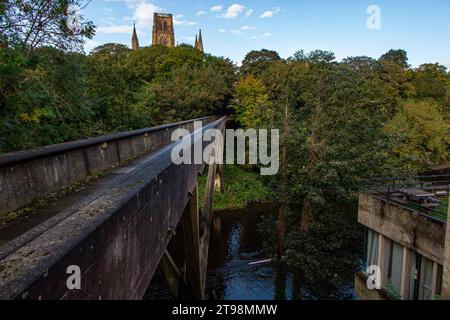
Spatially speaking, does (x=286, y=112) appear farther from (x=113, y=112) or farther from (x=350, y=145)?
(x=113, y=112)

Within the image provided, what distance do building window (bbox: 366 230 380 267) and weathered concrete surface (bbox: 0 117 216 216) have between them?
30.5ft

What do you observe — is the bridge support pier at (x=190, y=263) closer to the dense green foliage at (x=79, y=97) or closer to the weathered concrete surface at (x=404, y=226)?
the dense green foliage at (x=79, y=97)

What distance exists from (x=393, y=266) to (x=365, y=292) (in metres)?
1.71

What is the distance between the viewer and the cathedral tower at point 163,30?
87188 mm

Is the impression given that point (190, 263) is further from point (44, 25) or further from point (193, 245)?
Answer: point (44, 25)

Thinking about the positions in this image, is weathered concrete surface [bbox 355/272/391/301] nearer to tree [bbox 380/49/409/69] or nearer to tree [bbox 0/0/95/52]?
tree [bbox 0/0/95/52]

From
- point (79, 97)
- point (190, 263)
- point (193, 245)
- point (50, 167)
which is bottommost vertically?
point (190, 263)

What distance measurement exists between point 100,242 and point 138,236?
84cm

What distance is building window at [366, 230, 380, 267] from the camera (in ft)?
35.5

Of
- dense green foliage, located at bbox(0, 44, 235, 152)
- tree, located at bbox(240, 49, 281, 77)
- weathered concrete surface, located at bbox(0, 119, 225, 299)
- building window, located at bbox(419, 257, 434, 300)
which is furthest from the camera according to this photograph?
tree, located at bbox(240, 49, 281, 77)

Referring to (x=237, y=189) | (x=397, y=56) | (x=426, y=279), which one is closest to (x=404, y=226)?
(x=426, y=279)

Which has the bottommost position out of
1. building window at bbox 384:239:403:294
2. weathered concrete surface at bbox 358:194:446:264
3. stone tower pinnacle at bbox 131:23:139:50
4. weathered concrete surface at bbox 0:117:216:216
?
building window at bbox 384:239:403:294

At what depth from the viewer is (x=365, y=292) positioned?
11.0m

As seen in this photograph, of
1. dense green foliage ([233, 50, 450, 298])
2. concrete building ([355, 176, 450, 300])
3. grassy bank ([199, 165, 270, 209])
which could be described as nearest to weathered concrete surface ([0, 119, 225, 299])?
concrete building ([355, 176, 450, 300])
